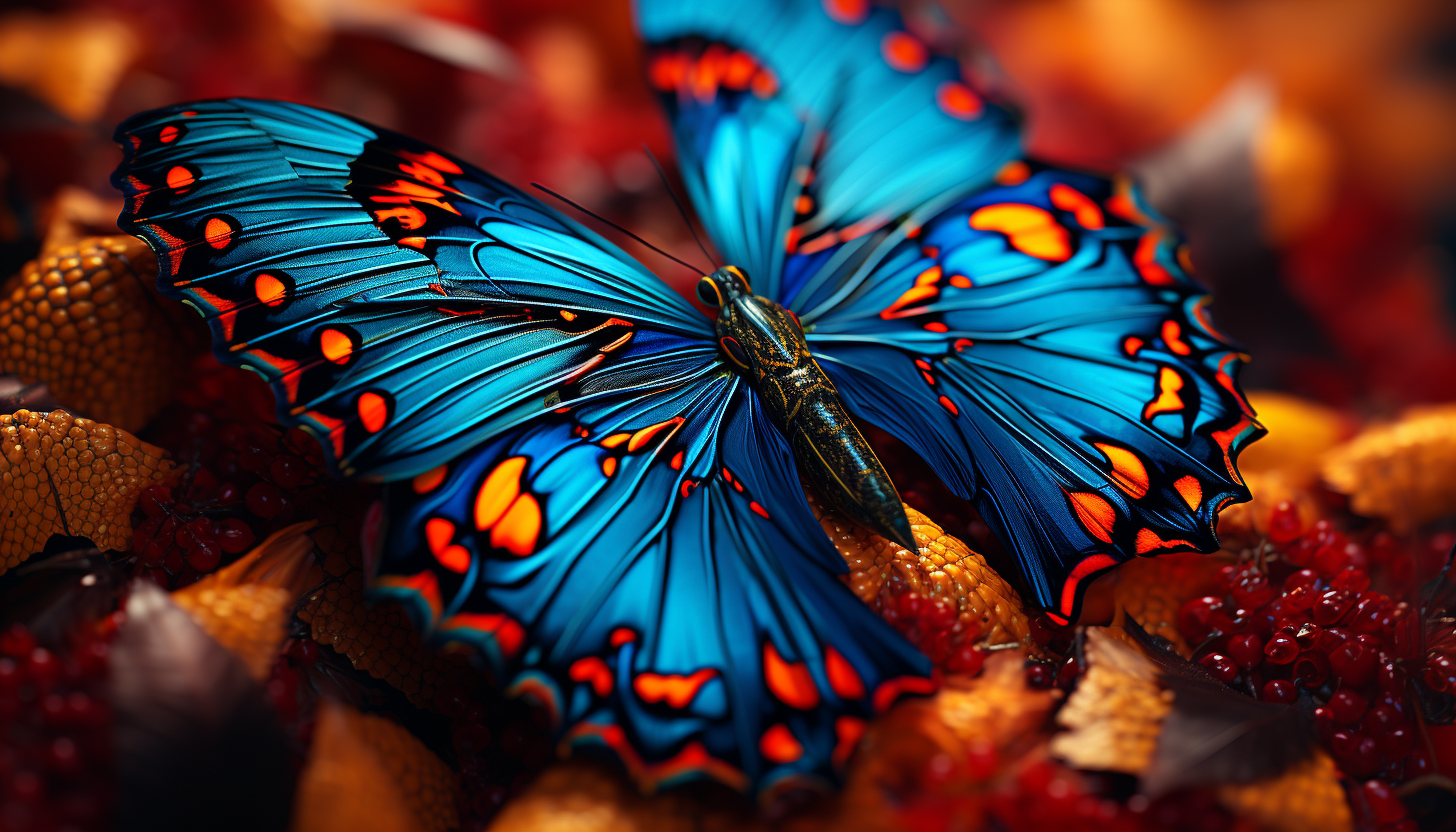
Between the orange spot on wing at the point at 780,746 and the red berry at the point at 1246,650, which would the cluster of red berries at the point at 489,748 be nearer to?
the orange spot on wing at the point at 780,746

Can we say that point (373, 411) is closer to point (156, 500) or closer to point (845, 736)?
point (156, 500)

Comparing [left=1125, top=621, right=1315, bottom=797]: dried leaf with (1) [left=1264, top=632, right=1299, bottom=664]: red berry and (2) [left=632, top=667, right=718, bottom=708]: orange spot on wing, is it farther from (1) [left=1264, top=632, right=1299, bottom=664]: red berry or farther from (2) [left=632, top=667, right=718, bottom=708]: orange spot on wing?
(2) [left=632, top=667, right=718, bottom=708]: orange spot on wing

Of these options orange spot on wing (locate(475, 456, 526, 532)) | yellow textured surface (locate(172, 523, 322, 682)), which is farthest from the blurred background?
orange spot on wing (locate(475, 456, 526, 532))

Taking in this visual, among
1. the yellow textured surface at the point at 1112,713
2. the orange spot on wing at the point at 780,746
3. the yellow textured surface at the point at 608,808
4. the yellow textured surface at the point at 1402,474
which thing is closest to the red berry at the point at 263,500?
the yellow textured surface at the point at 608,808

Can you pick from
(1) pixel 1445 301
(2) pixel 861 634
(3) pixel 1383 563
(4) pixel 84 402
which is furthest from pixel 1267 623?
(1) pixel 1445 301

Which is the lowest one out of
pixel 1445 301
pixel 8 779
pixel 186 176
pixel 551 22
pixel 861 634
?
pixel 1445 301

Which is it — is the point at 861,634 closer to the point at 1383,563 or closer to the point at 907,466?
the point at 907,466

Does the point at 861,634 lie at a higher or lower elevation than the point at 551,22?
lower
